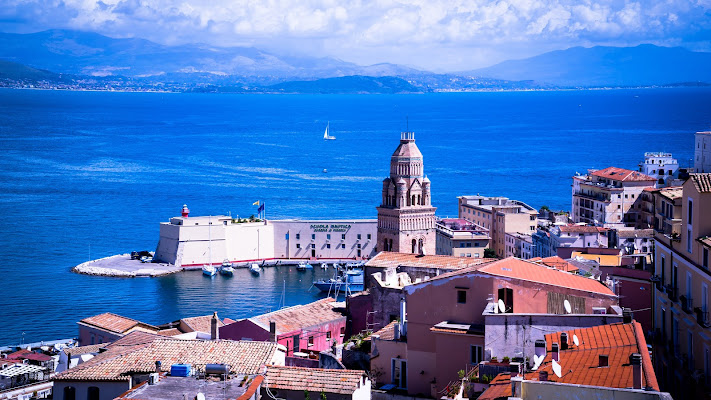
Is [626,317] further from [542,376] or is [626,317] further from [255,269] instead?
[255,269]

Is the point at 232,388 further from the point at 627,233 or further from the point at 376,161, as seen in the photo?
the point at 376,161

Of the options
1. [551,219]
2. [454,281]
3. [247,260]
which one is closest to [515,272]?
[454,281]

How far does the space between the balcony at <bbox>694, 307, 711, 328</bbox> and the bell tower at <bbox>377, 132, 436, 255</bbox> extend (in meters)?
29.7

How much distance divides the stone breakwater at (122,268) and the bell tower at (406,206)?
22.6m

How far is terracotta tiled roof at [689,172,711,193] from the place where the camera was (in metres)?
13.5

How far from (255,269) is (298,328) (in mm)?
38781

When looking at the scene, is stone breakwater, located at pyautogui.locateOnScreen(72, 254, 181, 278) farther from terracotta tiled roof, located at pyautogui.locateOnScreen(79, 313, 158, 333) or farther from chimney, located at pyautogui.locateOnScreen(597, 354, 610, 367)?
chimney, located at pyautogui.locateOnScreen(597, 354, 610, 367)

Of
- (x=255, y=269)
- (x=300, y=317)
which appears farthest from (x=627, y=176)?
(x=300, y=317)

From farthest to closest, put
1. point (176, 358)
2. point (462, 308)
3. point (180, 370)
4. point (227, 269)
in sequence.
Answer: point (227, 269) < point (462, 308) < point (176, 358) < point (180, 370)

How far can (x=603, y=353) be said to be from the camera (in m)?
11.6

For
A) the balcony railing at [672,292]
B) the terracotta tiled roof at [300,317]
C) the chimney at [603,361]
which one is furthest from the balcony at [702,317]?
the terracotta tiled roof at [300,317]

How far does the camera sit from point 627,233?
4325 cm

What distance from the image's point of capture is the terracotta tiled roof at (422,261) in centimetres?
2588

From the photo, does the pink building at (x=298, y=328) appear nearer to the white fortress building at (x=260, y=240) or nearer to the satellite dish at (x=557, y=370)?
the satellite dish at (x=557, y=370)
